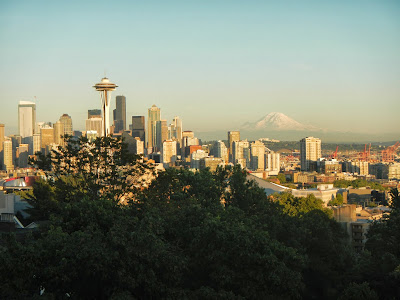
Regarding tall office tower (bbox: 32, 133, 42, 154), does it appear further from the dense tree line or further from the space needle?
the dense tree line

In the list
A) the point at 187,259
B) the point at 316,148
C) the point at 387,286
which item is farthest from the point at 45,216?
the point at 316,148

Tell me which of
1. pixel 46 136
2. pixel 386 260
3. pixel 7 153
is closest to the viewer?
pixel 386 260

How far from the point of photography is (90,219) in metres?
16.6

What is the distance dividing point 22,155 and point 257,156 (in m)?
64.2

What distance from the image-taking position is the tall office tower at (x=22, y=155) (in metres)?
183

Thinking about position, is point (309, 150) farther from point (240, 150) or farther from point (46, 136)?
point (46, 136)

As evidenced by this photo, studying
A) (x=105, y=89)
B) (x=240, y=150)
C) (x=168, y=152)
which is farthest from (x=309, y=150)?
(x=105, y=89)

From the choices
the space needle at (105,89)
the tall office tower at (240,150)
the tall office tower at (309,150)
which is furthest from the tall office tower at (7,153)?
the space needle at (105,89)

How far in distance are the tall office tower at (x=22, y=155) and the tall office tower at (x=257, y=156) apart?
61.0 m

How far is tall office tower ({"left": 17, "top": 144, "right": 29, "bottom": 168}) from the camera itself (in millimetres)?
183012

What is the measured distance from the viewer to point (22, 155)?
614 ft

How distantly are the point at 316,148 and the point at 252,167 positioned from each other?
18777 mm

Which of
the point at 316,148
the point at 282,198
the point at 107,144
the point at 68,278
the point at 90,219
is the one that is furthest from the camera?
the point at 316,148

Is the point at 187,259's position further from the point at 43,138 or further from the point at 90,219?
the point at 43,138
